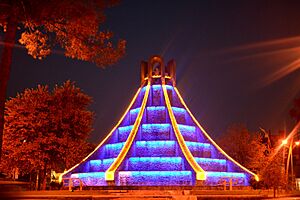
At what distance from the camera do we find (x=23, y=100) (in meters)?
38.9

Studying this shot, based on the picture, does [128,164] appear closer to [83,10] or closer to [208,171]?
[208,171]

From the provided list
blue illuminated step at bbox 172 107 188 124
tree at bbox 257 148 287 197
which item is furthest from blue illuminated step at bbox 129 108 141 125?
tree at bbox 257 148 287 197

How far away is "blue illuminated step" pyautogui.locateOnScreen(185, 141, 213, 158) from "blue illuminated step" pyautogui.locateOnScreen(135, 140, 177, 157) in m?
1.76

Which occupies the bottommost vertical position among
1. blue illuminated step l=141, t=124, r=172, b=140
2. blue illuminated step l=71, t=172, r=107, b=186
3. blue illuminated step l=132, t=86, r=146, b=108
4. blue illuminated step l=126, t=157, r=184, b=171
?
blue illuminated step l=71, t=172, r=107, b=186

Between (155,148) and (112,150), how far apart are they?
4965mm

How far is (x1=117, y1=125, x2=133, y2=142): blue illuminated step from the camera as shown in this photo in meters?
46.4

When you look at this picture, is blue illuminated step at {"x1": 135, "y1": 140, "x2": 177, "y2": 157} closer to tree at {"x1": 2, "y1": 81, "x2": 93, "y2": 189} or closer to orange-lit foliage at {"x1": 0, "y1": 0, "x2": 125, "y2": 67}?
tree at {"x1": 2, "y1": 81, "x2": 93, "y2": 189}

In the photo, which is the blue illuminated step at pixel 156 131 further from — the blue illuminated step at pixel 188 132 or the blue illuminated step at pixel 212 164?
the blue illuminated step at pixel 212 164

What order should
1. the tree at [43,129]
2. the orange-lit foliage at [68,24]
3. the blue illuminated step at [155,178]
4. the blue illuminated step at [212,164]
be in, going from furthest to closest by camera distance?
the blue illuminated step at [212,164]
the blue illuminated step at [155,178]
the tree at [43,129]
the orange-lit foliage at [68,24]

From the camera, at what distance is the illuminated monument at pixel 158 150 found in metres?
40.2

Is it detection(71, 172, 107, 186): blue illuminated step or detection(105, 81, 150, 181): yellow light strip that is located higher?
detection(105, 81, 150, 181): yellow light strip

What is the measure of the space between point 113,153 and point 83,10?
3081cm

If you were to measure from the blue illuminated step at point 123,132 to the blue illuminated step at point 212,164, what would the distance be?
8.18 meters

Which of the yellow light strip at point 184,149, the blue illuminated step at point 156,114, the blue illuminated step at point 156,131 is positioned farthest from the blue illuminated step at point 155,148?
the blue illuminated step at point 156,114
